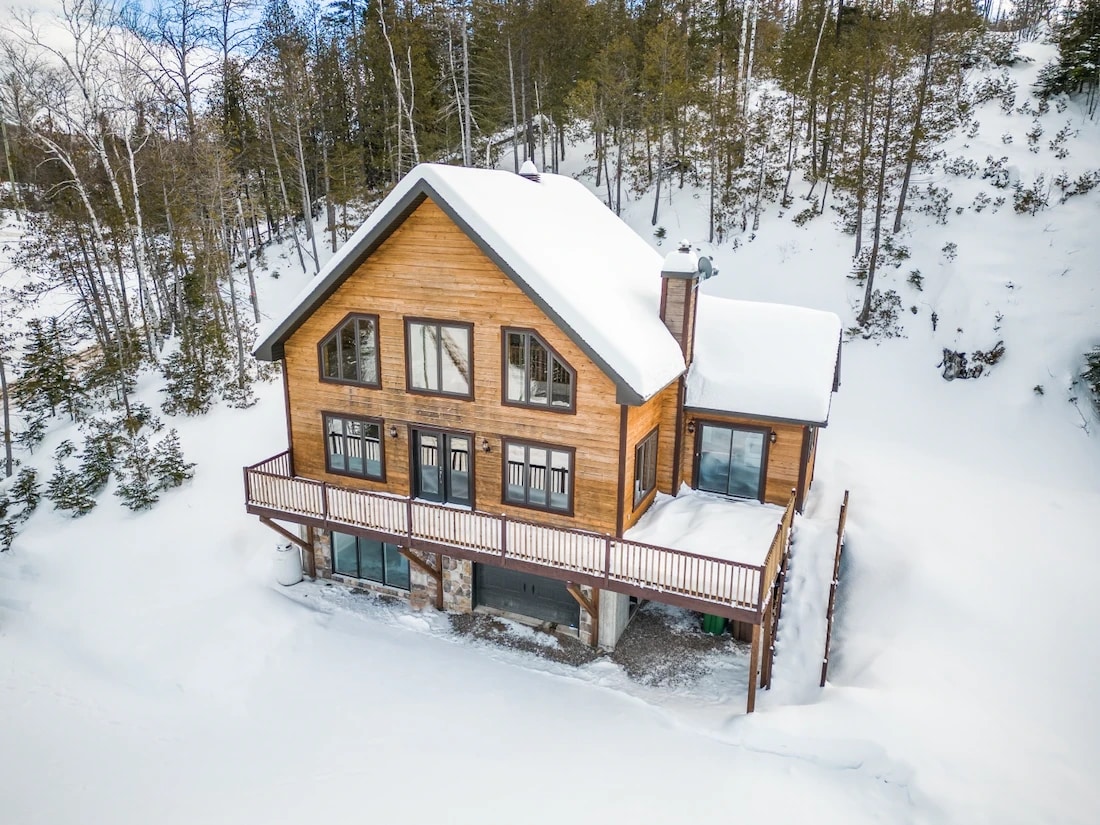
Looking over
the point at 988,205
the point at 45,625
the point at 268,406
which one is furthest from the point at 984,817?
the point at 988,205

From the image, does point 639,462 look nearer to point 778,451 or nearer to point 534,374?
point 534,374

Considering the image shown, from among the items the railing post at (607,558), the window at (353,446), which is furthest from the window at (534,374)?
the window at (353,446)

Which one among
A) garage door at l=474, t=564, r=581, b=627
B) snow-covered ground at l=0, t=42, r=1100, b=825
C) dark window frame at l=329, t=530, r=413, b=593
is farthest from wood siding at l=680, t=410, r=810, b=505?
dark window frame at l=329, t=530, r=413, b=593

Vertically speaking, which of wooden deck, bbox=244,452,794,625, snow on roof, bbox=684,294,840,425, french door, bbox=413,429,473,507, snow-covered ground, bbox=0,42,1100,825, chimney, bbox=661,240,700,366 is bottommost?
snow-covered ground, bbox=0,42,1100,825

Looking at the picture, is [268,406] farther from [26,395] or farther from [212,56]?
[212,56]

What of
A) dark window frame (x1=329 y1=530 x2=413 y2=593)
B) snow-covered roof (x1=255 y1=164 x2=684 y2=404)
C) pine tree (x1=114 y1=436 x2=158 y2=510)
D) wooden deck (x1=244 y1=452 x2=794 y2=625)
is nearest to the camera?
wooden deck (x1=244 y1=452 x2=794 y2=625)

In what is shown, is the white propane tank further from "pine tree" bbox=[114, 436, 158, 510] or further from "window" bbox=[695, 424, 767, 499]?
"window" bbox=[695, 424, 767, 499]

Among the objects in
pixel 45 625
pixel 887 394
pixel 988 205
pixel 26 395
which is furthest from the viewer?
pixel 988 205
